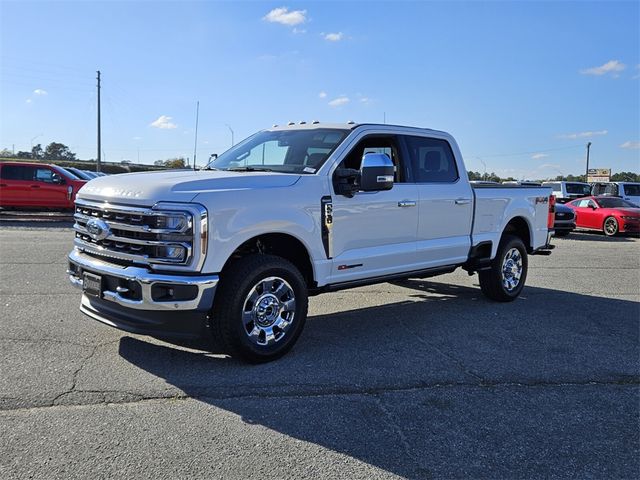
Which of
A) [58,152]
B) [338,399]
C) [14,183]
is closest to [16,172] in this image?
[14,183]

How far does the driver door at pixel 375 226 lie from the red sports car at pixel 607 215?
16504 millimetres

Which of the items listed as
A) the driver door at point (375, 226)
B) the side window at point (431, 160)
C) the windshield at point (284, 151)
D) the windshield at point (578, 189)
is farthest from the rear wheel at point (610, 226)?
the windshield at point (284, 151)

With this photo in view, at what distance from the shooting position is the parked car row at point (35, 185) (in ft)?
58.7

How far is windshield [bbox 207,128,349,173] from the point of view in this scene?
5.34m

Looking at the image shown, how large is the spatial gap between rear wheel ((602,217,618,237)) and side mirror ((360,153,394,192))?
17.5 m

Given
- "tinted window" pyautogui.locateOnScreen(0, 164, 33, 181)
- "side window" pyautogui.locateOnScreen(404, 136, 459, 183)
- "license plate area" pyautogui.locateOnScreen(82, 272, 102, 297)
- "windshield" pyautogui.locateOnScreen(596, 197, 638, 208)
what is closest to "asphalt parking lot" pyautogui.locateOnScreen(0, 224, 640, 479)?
"license plate area" pyautogui.locateOnScreen(82, 272, 102, 297)

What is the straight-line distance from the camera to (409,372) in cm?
458

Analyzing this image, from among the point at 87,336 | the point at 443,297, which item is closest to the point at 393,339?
the point at 443,297

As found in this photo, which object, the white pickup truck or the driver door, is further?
the driver door

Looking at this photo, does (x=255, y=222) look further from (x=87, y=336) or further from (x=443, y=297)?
(x=443, y=297)

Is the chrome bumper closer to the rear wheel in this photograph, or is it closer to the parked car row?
the parked car row

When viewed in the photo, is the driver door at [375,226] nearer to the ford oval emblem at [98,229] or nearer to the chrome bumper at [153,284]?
the chrome bumper at [153,284]

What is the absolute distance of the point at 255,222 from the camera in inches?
176

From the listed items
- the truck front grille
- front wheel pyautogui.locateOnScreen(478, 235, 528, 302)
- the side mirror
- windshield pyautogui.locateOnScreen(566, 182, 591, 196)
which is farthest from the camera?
windshield pyautogui.locateOnScreen(566, 182, 591, 196)
